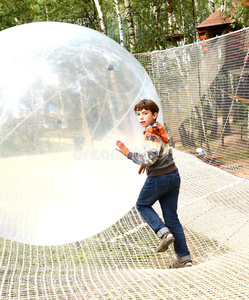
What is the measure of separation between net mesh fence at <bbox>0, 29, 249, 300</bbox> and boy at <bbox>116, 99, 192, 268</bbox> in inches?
9.7

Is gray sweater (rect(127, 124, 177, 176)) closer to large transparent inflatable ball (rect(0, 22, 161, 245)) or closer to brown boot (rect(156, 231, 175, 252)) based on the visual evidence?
large transparent inflatable ball (rect(0, 22, 161, 245))

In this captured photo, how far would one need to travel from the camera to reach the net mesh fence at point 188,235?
8.05 ft

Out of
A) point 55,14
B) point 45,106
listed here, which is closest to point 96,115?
point 45,106

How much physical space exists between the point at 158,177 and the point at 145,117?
0.42 meters

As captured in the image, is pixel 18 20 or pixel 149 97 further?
pixel 18 20

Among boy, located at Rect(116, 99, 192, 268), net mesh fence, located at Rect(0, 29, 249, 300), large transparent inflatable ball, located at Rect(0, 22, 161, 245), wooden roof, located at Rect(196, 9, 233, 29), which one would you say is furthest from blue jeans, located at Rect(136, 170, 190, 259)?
wooden roof, located at Rect(196, 9, 233, 29)

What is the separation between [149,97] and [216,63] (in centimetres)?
460

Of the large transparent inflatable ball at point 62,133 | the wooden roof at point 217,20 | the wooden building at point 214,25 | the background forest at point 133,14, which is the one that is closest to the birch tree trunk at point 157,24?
the background forest at point 133,14

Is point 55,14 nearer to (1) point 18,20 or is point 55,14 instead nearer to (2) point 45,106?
(1) point 18,20

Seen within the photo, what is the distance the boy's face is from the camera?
263 cm

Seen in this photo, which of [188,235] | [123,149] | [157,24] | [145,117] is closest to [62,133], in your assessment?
[123,149]

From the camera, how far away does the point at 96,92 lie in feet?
8.28

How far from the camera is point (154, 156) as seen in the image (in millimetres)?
2553

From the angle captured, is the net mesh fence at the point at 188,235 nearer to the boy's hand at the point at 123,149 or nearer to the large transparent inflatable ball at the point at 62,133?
the large transparent inflatable ball at the point at 62,133
